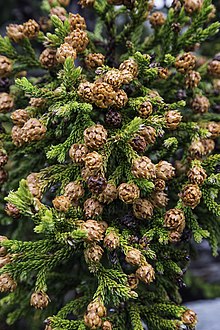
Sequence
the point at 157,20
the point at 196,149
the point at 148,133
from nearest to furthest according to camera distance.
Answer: the point at 148,133 < the point at 196,149 < the point at 157,20

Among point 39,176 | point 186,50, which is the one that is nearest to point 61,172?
point 39,176

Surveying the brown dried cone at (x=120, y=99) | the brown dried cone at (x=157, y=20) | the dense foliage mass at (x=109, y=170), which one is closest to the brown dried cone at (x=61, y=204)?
the dense foliage mass at (x=109, y=170)

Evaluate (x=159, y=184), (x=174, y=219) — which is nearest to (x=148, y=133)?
(x=159, y=184)

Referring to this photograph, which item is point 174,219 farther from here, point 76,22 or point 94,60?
point 76,22

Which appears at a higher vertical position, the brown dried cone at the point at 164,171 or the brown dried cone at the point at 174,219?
the brown dried cone at the point at 164,171

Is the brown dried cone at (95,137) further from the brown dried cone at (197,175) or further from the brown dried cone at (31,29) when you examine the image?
the brown dried cone at (31,29)

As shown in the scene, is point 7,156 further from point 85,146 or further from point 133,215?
point 133,215

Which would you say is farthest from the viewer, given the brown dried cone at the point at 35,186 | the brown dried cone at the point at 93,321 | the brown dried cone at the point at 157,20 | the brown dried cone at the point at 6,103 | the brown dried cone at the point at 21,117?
the brown dried cone at the point at 157,20
